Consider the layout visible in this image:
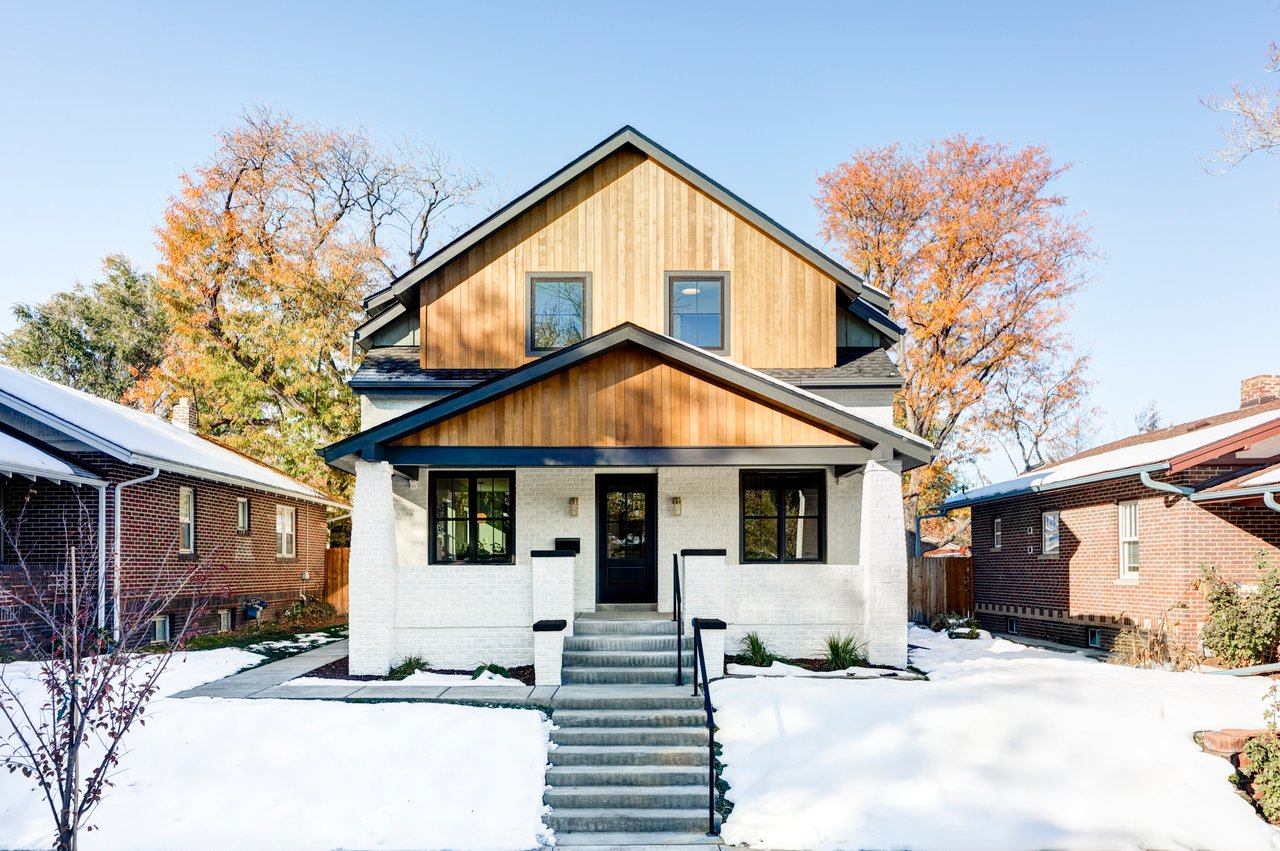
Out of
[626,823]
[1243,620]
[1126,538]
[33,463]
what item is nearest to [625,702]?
[626,823]

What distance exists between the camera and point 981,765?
28.8ft

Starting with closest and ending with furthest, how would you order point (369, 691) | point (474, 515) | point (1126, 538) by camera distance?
point (369, 691) → point (474, 515) → point (1126, 538)

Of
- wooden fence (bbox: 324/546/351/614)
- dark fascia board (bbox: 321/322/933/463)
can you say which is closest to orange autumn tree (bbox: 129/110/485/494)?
wooden fence (bbox: 324/546/351/614)

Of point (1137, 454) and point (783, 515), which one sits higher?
point (1137, 454)

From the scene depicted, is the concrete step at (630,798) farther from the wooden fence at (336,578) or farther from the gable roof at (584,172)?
the wooden fence at (336,578)

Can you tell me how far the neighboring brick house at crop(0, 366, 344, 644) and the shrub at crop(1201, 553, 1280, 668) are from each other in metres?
14.5

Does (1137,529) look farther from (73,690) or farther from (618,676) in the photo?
(73,690)

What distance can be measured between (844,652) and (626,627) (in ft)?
10.1

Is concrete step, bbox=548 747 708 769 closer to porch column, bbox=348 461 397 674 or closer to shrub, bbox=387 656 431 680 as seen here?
shrub, bbox=387 656 431 680

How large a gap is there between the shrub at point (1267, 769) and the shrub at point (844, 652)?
4787mm

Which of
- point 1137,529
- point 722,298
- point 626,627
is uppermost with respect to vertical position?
point 722,298

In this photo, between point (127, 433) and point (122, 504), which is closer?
point (122, 504)

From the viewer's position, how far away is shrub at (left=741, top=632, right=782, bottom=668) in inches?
489

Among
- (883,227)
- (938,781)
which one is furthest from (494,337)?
(883,227)
